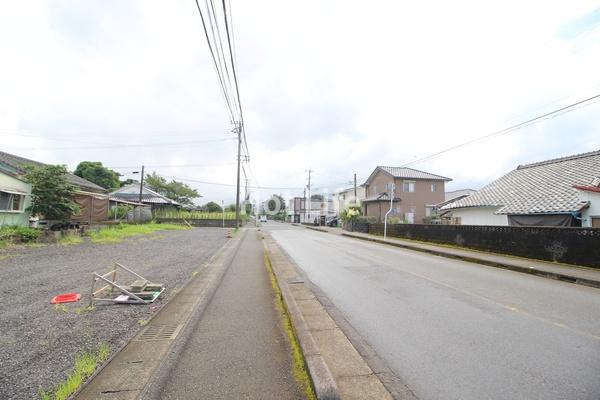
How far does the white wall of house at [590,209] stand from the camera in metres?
12.0

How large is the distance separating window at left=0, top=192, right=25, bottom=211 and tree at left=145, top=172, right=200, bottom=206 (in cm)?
4081

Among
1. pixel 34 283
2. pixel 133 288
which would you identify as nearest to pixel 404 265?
pixel 133 288

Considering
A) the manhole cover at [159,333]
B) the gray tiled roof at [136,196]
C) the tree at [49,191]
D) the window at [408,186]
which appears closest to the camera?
the manhole cover at [159,333]

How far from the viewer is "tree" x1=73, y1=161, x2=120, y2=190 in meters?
49.9

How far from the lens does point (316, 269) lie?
9531mm

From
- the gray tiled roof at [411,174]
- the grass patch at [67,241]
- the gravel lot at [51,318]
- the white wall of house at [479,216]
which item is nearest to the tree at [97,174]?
the grass patch at [67,241]

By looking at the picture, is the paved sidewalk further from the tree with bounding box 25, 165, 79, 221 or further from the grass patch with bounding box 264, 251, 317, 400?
the tree with bounding box 25, 165, 79, 221

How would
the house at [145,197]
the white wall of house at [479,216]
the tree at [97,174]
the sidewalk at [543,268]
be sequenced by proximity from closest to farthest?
the sidewalk at [543,268]
the white wall of house at [479,216]
the house at [145,197]
the tree at [97,174]

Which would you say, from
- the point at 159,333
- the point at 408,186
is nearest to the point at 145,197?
the point at 408,186

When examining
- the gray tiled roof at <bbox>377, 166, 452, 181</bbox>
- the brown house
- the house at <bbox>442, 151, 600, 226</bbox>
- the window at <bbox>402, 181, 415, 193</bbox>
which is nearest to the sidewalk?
the house at <bbox>442, 151, 600, 226</bbox>

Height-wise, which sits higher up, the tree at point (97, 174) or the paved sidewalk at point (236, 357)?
the tree at point (97, 174)

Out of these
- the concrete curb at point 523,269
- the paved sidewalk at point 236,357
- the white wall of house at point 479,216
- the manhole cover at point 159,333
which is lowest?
the manhole cover at point 159,333

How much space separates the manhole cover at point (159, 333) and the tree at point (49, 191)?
48.5ft

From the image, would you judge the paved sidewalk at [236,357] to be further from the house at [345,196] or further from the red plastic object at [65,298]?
the house at [345,196]
